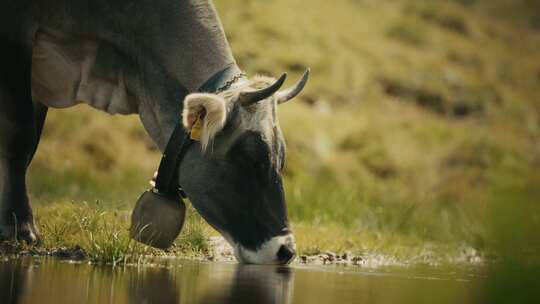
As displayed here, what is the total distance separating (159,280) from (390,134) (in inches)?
568

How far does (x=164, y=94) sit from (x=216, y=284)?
2.02m

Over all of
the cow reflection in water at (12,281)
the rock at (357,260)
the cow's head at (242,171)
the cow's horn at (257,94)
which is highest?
the cow's horn at (257,94)

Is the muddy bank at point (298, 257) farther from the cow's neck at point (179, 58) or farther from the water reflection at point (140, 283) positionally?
the cow's neck at point (179, 58)

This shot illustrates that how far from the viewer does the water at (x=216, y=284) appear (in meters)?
5.10

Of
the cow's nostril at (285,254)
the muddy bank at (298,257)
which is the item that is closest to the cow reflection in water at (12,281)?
the muddy bank at (298,257)

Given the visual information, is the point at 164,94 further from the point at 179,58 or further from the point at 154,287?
the point at 154,287

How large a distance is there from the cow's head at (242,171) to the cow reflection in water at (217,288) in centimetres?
20

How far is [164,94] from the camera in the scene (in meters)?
7.59

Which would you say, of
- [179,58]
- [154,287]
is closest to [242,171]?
[179,58]

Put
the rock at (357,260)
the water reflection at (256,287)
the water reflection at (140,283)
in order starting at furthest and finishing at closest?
the rock at (357,260) < the water reflection at (256,287) < the water reflection at (140,283)

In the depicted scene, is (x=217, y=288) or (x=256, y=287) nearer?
(x=217, y=288)

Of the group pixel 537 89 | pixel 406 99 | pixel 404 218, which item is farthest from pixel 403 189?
pixel 537 89

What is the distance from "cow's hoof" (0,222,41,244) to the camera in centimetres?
729

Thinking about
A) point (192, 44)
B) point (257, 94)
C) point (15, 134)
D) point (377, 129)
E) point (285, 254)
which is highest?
point (377, 129)
